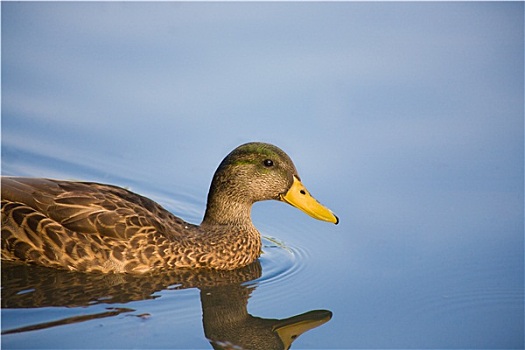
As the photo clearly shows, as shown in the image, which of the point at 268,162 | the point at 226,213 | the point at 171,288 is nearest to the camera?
the point at 171,288

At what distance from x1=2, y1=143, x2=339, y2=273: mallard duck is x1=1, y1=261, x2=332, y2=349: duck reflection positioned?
0.13m

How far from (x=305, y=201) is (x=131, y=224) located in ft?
5.41

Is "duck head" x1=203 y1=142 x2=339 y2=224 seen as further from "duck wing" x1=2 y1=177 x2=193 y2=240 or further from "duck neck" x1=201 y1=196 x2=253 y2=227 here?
"duck wing" x1=2 y1=177 x2=193 y2=240

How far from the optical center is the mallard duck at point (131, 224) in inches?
336

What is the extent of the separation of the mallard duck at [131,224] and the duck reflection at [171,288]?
134mm

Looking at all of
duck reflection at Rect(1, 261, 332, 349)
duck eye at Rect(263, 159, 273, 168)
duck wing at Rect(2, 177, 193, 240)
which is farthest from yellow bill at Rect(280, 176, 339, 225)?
duck wing at Rect(2, 177, 193, 240)

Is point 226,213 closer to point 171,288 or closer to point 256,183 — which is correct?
point 256,183

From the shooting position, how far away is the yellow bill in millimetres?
9211

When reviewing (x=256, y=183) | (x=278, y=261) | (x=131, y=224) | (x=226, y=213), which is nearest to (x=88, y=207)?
(x=131, y=224)

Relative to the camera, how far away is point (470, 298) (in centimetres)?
845

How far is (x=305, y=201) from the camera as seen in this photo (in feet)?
30.5

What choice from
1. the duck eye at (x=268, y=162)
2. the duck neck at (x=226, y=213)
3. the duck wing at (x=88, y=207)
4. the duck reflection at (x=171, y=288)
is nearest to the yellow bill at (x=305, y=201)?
the duck eye at (x=268, y=162)

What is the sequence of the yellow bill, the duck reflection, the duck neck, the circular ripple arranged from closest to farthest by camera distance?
1. the duck reflection
2. the circular ripple
3. the yellow bill
4. the duck neck

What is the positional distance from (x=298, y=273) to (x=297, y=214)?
4.36ft
